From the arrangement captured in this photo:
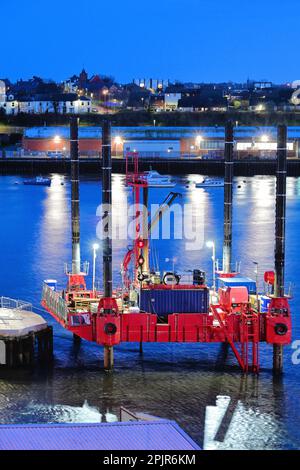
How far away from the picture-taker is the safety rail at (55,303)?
1467 centimetres

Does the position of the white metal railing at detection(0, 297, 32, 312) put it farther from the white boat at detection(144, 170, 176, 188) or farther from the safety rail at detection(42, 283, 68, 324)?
the white boat at detection(144, 170, 176, 188)

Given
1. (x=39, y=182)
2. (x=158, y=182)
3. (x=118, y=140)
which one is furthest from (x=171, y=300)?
(x=118, y=140)

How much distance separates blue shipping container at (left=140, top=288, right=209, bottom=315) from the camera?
14.3 m

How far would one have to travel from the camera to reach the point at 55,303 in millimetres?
15422

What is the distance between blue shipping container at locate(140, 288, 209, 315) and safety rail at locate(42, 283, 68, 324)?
4.04ft

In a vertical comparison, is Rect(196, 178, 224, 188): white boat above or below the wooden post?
below

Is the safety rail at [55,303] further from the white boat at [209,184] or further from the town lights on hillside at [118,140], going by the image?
the town lights on hillside at [118,140]

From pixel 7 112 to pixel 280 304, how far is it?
81.7 meters

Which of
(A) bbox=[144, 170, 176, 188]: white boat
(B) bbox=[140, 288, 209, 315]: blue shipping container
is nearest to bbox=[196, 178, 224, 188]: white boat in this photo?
(A) bbox=[144, 170, 176, 188]: white boat

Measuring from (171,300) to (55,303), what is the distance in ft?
7.06

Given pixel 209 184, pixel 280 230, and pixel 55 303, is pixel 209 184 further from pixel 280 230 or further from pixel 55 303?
pixel 280 230

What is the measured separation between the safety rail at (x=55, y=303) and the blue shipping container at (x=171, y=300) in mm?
1232

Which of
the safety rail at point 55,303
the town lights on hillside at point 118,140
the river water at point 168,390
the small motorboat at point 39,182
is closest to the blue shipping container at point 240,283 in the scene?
the river water at point 168,390

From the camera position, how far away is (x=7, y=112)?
93.1m
